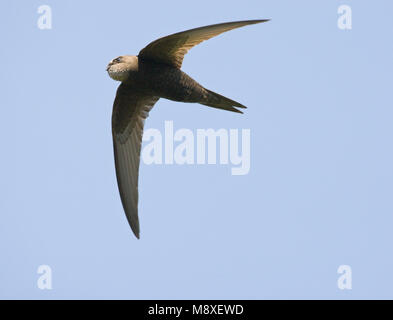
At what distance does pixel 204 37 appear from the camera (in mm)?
6340

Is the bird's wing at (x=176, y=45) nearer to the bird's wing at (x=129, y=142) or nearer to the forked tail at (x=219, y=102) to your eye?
the forked tail at (x=219, y=102)

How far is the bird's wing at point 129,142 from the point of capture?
710cm

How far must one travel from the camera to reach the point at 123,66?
21.5 feet

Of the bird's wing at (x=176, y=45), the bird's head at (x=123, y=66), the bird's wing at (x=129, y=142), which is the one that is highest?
the bird's wing at (x=176, y=45)

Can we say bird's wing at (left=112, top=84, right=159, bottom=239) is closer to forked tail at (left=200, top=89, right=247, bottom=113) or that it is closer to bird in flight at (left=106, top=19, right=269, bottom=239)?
bird in flight at (left=106, top=19, right=269, bottom=239)

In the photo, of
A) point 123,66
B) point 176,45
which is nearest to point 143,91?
point 123,66

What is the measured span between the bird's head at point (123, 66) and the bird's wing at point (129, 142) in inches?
16.2

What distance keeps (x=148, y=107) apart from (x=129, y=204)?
928mm

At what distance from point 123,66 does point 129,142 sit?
3.21 feet

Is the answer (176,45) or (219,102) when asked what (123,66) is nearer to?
(176,45)

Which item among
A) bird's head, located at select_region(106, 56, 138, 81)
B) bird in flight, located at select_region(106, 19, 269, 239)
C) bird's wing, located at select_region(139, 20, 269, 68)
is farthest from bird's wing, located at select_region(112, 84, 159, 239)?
bird's wing, located at select_region(139, 20, 269, 68)

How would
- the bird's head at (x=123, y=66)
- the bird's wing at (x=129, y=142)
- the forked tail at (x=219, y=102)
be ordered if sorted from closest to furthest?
the bird's head at (x=123, y=66)
the forked tail at (x=219, y=102)
the bird's wing at (x=129, y=142)

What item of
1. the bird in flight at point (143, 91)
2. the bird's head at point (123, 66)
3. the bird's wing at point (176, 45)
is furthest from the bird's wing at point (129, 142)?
the bird's wing at point (176, 45)

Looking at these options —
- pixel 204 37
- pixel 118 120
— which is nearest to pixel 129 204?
pixel 118 120
